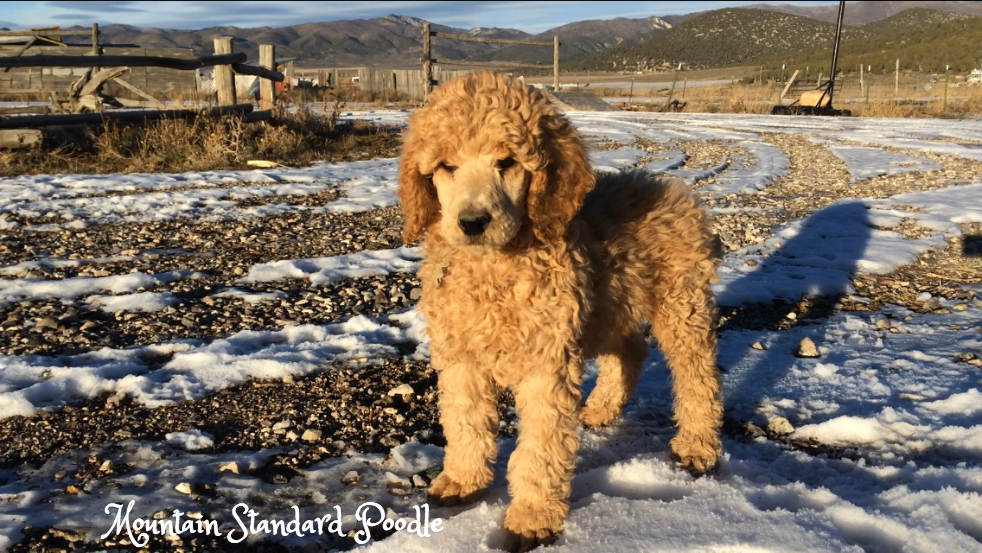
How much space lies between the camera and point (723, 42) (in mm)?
138250

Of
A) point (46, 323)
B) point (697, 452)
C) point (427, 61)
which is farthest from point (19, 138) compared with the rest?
point (427, 61)

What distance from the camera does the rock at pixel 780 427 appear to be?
4.33 metres

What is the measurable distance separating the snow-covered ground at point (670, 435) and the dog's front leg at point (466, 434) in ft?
0.37

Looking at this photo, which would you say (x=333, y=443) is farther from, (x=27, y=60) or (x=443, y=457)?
(x=27, y=60)

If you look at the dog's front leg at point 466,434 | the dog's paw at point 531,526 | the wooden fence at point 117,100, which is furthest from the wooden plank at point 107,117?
the dog's paw at point 531,526

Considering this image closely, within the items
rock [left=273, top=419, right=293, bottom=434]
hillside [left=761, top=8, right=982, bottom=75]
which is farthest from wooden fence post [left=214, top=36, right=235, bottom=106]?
hillside [left=761, top=8, right=982, bottom=75]

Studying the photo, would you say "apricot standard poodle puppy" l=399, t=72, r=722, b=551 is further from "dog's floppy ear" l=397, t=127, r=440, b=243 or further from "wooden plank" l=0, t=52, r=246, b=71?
"wooden plank" l=0, t=52, r=246, b=71

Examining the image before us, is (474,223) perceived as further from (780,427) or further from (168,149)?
(168,149)

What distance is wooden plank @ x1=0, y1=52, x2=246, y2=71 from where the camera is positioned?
12492 mm

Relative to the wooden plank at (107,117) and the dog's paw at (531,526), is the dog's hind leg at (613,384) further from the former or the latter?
the wooden plank at (107,117)

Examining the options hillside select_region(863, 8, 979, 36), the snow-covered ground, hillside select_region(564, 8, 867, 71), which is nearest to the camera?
the snow-covered ground

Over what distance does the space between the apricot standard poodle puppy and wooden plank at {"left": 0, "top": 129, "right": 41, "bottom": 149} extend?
12.0m

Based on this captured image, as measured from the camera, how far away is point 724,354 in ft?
18.2

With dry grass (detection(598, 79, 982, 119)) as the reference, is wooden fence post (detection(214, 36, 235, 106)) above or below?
below
